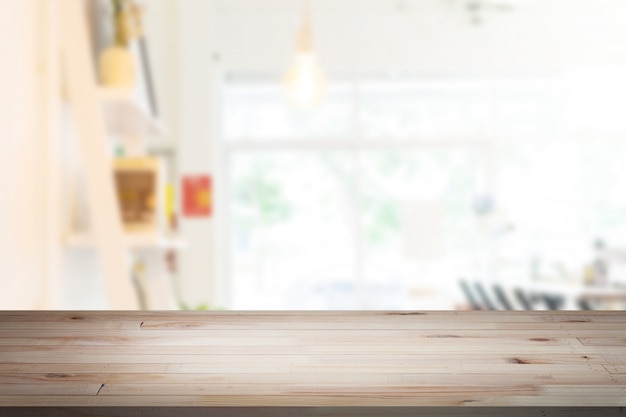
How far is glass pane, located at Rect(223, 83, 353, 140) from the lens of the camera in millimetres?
6238

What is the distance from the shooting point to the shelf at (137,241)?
1302mm

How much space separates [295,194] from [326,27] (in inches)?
57.2

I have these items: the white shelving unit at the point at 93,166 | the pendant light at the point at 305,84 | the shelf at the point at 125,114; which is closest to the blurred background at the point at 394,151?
the pendant light at the point at 305,84

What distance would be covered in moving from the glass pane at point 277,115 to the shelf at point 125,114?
4.18m

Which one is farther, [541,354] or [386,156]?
[386,156]

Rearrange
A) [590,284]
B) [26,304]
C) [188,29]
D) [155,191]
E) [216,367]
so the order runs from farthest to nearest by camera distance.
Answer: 1. [188,29]
2. [590,284]
3. [155,191]
4. [26,304]
5. [216,367]

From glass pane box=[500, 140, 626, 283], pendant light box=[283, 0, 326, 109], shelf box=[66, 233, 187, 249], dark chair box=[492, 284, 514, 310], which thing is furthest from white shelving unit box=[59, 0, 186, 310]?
glass pane box=[500, 140, 626, 283]

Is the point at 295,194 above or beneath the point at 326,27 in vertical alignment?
beneath

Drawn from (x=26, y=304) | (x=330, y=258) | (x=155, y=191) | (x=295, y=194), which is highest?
(x=155, y=191)

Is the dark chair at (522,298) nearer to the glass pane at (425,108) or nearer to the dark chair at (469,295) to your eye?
the dark chair at (469,295)

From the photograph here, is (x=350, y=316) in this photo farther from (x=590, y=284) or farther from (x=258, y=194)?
(x=258, y=194)

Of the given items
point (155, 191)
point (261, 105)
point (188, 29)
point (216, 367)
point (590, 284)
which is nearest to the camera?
point (216, 367)

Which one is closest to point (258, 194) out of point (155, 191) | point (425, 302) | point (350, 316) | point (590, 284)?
point (425, 302)

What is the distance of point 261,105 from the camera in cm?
625
